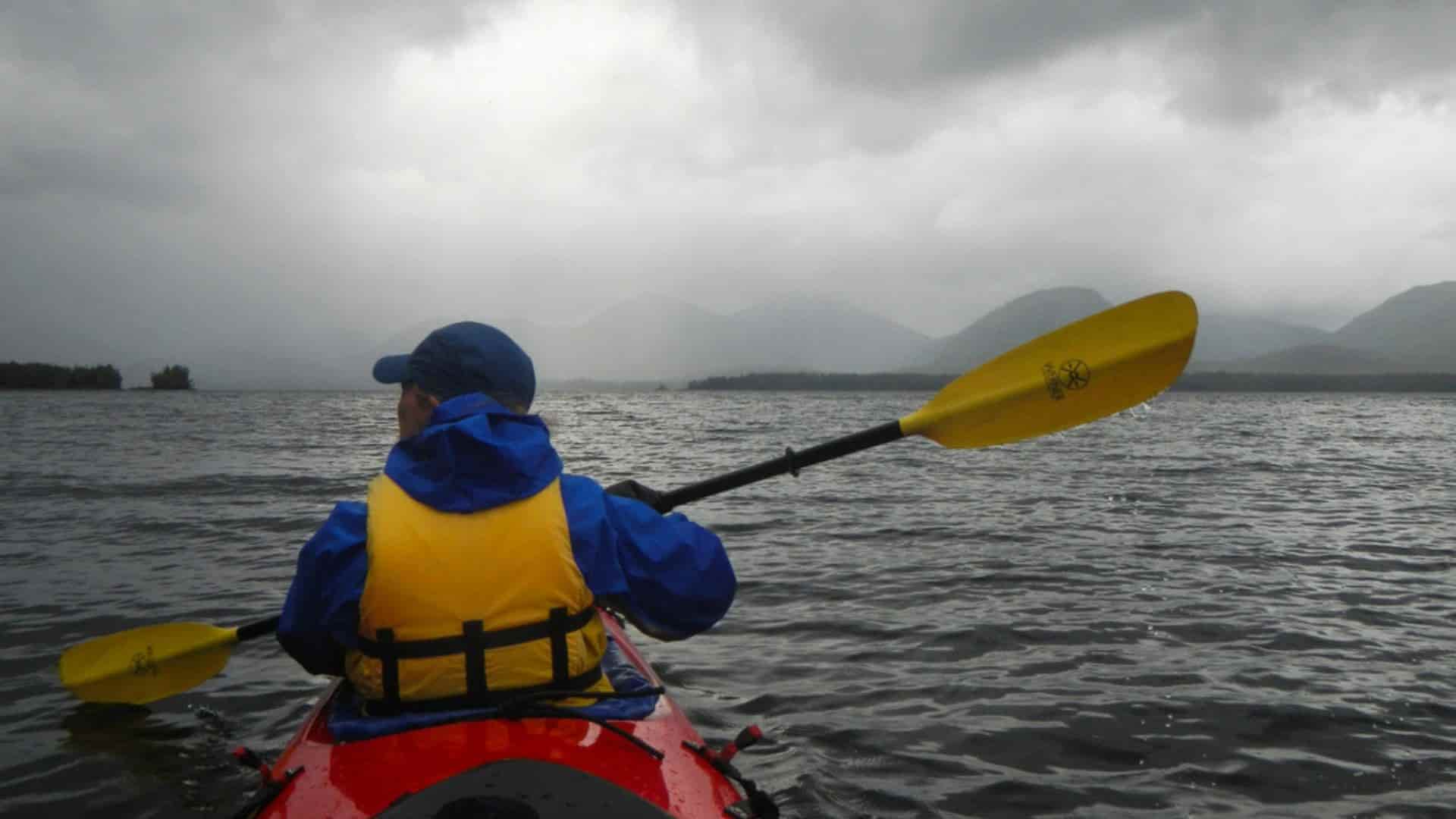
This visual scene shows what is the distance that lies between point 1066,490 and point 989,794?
1420 centimetres

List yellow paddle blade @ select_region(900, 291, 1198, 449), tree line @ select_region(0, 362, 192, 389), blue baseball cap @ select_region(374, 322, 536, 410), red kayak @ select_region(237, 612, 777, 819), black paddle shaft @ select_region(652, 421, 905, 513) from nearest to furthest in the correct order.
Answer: red kayak @ select_region(237, 612, 777, 819), blue baseball cap @ select_region(374, 322, 536, 410), black paddle shaft @ select_region(652, 421, 905, 513), yellow paddle blade @ select_region(900, 291, 1198, 449), tree line @ select_region(0, 362, 192, 389)

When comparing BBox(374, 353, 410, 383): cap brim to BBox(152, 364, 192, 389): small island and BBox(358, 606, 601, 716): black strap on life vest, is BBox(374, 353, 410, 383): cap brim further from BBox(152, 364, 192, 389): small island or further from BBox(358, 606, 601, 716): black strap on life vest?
BBox(152, 364, 192, 389): small island

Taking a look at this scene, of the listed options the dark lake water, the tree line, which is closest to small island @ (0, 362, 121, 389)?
the tree line

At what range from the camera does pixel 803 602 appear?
9.39m

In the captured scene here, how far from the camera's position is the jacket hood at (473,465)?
3023mm

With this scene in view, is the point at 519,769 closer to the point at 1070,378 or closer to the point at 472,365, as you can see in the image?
the point at 472,365

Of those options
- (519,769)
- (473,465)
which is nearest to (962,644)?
(473,465)

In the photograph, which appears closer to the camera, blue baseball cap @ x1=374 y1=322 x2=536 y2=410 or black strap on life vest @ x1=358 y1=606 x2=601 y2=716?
black strap on life vest @ x1=358 y1=606 x2=601 y2=716

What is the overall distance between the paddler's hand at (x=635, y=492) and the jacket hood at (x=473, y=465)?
5.61 ft

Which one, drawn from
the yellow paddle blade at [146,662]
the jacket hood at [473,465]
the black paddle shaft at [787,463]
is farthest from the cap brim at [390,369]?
the yellow paddle blade at [146,662]

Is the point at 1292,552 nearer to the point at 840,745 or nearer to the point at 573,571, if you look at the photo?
the point at 840,745

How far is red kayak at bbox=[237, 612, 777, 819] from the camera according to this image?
2514 mm

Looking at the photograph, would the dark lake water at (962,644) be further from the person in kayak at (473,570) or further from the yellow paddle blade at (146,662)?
the person in kayak at (473,570)

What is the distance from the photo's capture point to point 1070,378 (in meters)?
5.70
